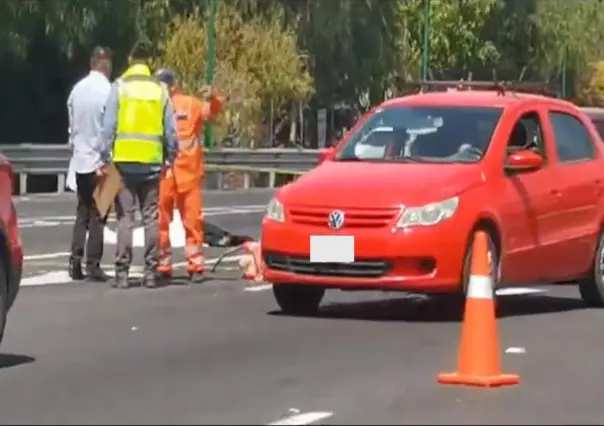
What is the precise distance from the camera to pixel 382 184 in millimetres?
14016

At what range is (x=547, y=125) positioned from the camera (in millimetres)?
15594

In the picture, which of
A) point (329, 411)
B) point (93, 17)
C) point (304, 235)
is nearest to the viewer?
point (329, 411)

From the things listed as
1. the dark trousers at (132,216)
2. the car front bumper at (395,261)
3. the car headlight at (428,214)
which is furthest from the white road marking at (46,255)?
the car headlight at (428,214)

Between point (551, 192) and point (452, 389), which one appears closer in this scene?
point (452, 389)

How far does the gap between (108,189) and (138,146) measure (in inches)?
26.9

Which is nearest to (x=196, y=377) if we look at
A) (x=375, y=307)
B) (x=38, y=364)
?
(x=38, y=364)

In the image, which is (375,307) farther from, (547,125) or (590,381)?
(590,381)

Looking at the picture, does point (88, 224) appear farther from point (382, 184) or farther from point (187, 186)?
point (382, 184)

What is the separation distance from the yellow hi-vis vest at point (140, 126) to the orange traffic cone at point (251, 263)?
5.11 ft

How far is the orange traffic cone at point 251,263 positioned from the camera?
56.6ft

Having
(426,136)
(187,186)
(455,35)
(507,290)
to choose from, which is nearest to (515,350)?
(426,136)

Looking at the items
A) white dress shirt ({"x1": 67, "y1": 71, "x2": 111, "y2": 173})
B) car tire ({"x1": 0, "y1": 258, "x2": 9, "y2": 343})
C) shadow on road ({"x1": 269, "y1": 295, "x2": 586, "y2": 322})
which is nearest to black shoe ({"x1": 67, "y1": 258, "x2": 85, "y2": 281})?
white dress shirt ({"x1": 67, "y1": 71, "x2": 111, "y2": 173})

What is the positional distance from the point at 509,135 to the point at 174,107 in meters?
3.39

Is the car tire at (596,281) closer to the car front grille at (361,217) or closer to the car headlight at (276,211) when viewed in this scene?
the car front grille at (361,217)
